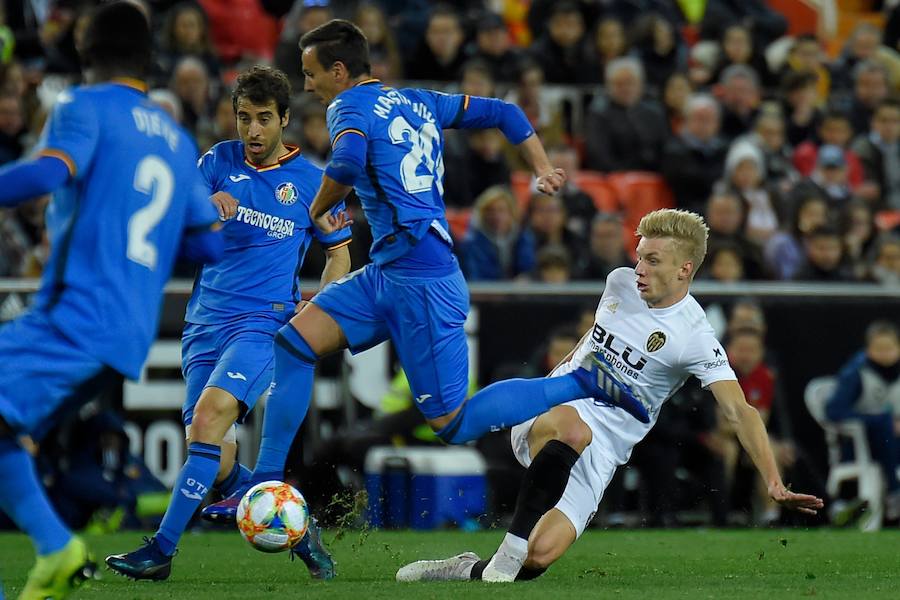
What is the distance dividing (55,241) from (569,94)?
1043cm

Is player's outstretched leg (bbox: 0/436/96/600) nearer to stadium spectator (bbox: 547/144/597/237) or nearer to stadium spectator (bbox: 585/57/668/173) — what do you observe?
stadium spectator (bbox: 547/144/597/237)

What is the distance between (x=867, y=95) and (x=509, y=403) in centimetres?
1069

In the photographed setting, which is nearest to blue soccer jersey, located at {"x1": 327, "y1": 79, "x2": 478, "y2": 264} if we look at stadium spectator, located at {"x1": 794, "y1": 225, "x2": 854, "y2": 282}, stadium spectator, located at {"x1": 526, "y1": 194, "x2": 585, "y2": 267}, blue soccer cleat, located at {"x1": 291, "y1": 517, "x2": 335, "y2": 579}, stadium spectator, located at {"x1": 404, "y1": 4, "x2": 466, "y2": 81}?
blue soccer cleat, located at {"x1": 291, "y1": 517, "x2": 335, "y2": 579}

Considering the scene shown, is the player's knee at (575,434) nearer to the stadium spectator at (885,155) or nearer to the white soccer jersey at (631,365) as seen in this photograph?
the white soccer jersey at (631,365)

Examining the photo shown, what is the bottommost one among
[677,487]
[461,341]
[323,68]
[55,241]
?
[677,487]

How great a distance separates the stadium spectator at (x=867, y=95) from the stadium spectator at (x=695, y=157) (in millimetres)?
2412

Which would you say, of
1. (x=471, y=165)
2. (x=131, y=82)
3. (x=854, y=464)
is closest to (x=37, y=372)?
(x=131, y=82)

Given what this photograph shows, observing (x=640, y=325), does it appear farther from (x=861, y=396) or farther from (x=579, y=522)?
(x=861, y=396)

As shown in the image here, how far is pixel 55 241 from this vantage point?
528 cm

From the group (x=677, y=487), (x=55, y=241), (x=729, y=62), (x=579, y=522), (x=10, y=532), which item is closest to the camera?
(x=55, y=241)

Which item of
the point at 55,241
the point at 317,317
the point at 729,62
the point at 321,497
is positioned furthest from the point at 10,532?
the point at 729,62

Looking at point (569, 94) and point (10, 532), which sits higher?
point (569, 94)

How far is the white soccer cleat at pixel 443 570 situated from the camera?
7.09m

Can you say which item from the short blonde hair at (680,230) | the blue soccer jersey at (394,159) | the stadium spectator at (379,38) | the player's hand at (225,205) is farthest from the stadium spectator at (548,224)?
the player's hand at (225,205)
